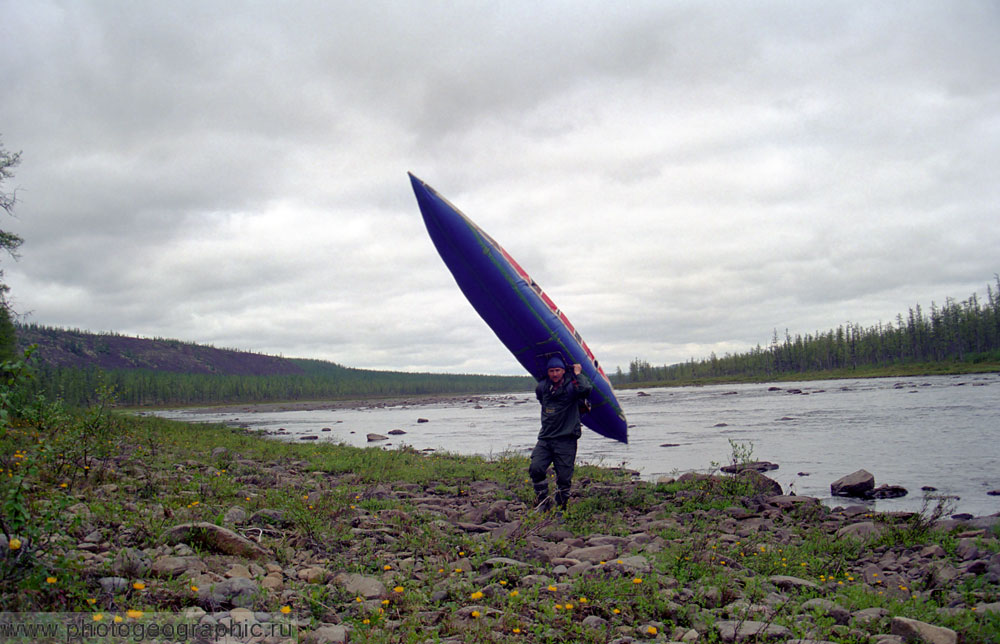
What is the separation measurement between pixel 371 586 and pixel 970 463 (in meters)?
16.0

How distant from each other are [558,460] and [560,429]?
1.71ft

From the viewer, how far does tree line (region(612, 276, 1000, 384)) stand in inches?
3868

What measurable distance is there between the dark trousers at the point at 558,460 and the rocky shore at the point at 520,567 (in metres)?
0.38

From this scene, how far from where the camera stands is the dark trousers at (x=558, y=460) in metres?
9.41

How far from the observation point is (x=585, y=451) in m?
22.2

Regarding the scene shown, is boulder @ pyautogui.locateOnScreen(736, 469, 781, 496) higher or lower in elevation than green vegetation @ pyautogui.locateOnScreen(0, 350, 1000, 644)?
lower

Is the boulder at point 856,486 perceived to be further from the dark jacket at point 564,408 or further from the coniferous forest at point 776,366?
the coniferous forest at point 776,366

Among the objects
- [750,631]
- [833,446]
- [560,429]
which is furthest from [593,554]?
[833,446]

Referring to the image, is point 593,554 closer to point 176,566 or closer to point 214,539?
point 214,539

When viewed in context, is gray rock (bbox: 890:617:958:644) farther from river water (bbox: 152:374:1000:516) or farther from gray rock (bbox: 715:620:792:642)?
river water (bbox: 152:374:1000:516)

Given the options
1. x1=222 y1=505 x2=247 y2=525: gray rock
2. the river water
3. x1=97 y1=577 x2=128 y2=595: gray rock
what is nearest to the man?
the river water

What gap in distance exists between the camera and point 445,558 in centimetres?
648

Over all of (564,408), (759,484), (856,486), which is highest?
(564,408)

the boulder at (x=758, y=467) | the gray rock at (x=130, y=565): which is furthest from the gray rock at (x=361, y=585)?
the boulder at (x=758, y=467)
